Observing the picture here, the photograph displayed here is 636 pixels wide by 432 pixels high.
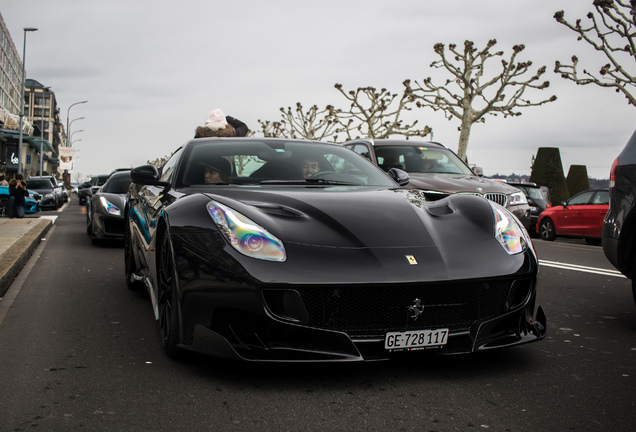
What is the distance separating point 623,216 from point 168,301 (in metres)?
3.43

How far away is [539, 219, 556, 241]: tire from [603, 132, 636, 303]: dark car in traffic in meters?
14.3

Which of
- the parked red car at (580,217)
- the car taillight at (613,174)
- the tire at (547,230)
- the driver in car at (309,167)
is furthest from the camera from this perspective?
the tire at (547,230)

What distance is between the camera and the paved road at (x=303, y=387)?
10.1 ft

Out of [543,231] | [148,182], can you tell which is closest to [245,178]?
[148,182]

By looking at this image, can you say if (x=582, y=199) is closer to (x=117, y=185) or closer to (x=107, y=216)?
(x=117, y=185)

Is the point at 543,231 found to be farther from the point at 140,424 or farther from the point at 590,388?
the point at 140,424

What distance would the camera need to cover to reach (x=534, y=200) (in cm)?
2181

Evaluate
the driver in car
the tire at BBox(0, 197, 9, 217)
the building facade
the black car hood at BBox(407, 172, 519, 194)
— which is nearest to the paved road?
the driver in car

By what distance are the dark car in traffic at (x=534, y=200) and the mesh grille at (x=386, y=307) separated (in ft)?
59.1

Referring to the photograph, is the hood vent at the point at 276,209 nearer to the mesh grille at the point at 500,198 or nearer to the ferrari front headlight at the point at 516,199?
the mesh grille at the point at 500,198

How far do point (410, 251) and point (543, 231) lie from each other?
1731cm

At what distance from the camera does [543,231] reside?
65.6 ft

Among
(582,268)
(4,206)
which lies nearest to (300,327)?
Result: (582,268)

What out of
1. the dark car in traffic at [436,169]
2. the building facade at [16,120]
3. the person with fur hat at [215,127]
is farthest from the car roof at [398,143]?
the building facade at [16,120]
